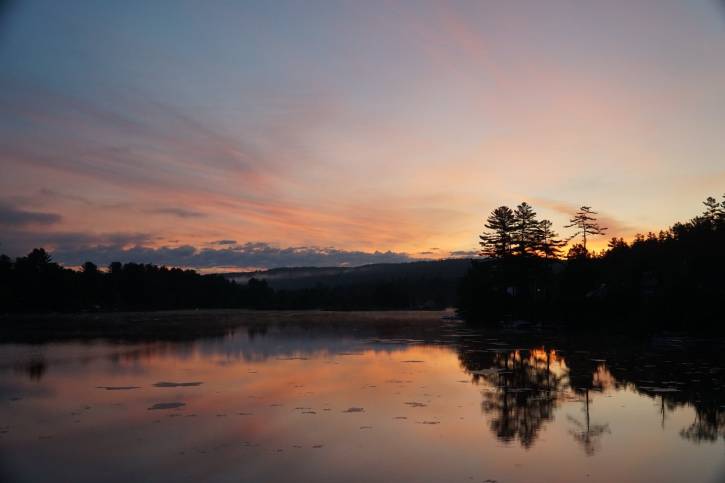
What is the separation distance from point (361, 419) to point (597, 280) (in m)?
43.3

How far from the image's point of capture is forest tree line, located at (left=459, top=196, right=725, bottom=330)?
3894 cm

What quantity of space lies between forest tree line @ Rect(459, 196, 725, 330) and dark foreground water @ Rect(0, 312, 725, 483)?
43.5ft

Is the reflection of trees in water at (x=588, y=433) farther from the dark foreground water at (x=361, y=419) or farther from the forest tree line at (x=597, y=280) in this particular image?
the forest tree line at (x=597, y=280)

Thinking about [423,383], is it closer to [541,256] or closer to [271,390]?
[271,390]

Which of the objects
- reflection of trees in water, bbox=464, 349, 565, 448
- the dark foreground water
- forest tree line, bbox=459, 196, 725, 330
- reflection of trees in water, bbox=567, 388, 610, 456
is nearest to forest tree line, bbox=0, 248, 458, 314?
forest tree line, bbox=459, 196, 725, 330

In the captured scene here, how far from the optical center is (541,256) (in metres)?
67.2

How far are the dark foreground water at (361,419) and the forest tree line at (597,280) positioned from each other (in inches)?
522

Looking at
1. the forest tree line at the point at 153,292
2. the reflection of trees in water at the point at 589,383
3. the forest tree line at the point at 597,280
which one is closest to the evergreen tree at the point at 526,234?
the forest tree line at the point at 597,280

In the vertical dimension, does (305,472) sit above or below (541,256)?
below

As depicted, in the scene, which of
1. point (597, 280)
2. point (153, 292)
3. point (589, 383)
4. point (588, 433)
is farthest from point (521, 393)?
point (153, 292)

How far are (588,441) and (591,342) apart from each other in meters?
27.7

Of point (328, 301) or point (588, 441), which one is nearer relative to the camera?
point (588, 441)

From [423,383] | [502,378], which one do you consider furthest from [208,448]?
[502,378]

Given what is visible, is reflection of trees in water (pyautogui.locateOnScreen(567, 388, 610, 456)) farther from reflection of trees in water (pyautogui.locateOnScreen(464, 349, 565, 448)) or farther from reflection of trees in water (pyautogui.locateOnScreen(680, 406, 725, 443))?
reflection of trees in water (pyautogui.locateOnScreen(680, 406, 725, 443))
